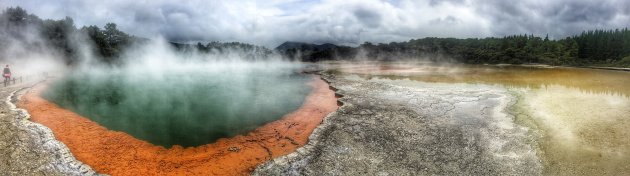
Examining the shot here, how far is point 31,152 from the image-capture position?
10.6 meters

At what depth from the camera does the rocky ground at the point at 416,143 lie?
401 inches

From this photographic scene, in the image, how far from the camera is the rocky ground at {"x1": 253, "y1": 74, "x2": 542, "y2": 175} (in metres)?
10.2

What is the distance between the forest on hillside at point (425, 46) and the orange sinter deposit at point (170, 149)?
3787 centimetres

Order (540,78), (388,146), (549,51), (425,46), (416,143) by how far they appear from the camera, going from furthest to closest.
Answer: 1. (425,46)
2. (549,51)
3. (540,78)
4. (416,143)
5. (388,146)

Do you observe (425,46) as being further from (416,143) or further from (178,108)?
(416,143)

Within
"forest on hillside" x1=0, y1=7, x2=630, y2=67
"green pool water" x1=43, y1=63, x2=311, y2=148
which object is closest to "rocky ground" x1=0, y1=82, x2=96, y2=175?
"green pool water" x1=43, y1=63, x2=311, y2=148

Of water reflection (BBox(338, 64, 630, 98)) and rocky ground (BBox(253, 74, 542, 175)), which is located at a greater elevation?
water reflection (BBox(338, 64, 630, 98))

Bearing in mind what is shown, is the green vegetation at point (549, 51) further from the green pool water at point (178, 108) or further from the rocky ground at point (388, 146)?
the green pool water at point (178, 108)

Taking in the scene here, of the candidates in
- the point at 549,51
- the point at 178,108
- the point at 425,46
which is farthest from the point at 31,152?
the point at 425,46

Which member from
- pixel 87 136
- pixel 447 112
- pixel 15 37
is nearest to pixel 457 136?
pixel 447 112

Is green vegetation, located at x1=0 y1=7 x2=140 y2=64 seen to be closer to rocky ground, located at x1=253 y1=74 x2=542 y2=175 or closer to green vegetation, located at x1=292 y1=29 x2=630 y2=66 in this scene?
rocky ground, located at x1=253 y1=74 x2=542 y2=175

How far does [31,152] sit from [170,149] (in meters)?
3.94

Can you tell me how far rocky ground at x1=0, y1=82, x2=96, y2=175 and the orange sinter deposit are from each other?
402 mm

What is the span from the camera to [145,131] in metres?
14.3
